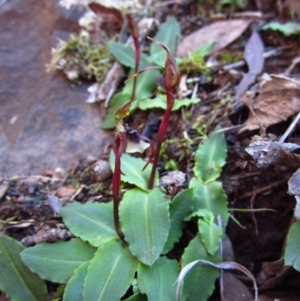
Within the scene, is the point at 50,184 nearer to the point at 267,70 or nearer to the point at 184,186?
the point at 184,186

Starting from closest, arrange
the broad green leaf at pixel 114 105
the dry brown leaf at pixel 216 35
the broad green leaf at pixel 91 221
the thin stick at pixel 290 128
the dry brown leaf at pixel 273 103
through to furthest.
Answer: the broad green leaf at pixel 91 221 < the thin stick at pixel 290 128 < the dry brown leaf at pixel 273 103 < the broad green leaf at pixel 114 105 < the dry brown leaf at pixel 216 35

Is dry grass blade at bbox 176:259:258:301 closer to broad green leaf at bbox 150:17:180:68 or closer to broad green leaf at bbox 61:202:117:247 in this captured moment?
broad green leaf at bbox 61:202:117:247

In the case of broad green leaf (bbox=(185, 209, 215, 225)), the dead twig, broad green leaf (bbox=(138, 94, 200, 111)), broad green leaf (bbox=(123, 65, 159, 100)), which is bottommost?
the dead twig

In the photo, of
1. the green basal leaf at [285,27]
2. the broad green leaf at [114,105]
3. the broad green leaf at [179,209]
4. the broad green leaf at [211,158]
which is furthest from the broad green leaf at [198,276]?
the green basal leaf at [285,27]

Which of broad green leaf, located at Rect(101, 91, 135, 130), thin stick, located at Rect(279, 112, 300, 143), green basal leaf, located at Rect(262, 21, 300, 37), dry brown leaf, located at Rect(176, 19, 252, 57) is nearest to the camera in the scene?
thin stick, located at Rect(279, 112, 300, 143)

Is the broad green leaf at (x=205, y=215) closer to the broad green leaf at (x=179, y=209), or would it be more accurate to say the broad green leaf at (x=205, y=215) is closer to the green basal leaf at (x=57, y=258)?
the broad green leaf at (x=179, y=209)

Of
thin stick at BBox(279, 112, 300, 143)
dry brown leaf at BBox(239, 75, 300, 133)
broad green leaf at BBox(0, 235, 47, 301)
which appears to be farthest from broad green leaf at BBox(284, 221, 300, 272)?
broad green leaf at BBox(0, 235, 47, 301)
